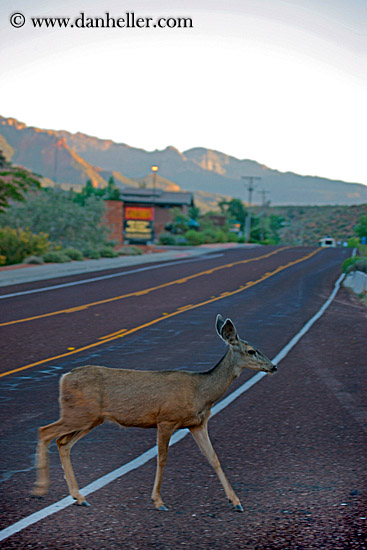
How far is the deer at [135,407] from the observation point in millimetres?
5582

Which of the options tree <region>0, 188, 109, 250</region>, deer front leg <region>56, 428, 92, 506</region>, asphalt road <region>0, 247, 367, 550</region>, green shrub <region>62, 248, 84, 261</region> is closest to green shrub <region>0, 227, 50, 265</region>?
green shrub <region>62, 248, 84, 261</region>

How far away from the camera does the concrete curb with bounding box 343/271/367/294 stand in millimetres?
27891

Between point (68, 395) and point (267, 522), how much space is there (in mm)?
1972

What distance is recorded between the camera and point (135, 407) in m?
5.64

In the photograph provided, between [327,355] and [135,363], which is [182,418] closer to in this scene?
[135,363]

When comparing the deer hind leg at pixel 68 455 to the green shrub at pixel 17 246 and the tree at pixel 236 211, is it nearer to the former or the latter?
the green shrub at pixel 17 246

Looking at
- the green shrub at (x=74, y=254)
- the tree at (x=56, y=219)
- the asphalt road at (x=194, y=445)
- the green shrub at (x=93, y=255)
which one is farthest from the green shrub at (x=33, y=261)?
the asphalt road at (x=194, y=445)

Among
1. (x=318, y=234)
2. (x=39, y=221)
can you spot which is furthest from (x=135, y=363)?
(x=318, y=234)

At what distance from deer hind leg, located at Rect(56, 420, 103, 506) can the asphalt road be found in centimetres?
12

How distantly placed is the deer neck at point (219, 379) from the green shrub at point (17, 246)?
3408cm

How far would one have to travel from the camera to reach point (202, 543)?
5223mm

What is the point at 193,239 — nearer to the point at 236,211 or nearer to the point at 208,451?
the point at 236,211

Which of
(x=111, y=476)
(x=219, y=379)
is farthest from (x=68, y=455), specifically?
(x=219, y=379)

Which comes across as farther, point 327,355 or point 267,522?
point 327,355
